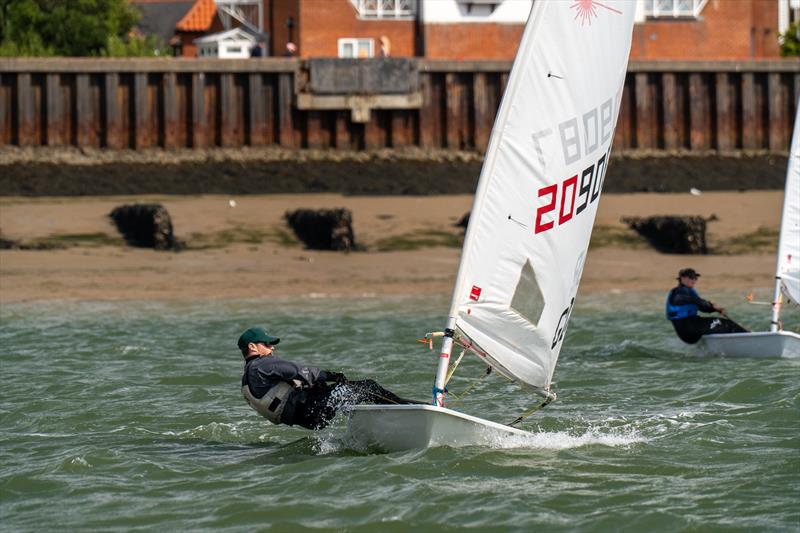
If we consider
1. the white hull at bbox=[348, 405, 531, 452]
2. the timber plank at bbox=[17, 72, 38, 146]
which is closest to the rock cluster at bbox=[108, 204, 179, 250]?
the timber plank at bbox=[17, 72, 38, 146]

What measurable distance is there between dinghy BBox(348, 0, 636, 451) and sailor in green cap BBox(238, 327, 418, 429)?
0.73ft

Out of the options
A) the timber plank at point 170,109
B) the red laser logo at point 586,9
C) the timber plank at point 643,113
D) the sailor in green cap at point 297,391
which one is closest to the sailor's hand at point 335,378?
the sailor in green cap at point 297,391

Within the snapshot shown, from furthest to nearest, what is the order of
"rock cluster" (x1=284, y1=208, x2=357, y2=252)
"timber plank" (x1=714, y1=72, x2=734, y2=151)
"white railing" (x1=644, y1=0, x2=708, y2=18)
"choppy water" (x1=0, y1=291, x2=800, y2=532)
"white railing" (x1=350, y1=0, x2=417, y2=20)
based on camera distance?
"white railing" (x1=644, y1=0, x2=708, y2=18)
"white railing" (x1=350, y1=0, x2=417, y2=20)
"timber plank" (x1=714, y1=72, x2=734, y2=151)
"rock cluster" (x1=284, y1=208, x2=357, y2=252)
"choppy water" (x1=0, y1=291, x2=800, y2=532)

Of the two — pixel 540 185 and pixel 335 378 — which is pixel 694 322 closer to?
pixel 540 185

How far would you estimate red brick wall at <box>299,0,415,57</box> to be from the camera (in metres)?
35.5

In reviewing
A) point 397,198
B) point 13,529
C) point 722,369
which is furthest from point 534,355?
point 397,198

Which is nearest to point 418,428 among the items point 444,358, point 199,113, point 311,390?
point 444,358

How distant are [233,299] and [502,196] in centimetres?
1068

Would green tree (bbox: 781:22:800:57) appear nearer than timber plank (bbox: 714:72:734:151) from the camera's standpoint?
No

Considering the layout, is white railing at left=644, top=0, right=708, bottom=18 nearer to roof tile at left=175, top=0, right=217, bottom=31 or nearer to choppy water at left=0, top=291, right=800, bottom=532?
choppy water at left=0, top=291, right=800, bottom=532

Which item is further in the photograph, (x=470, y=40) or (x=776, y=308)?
(x=470, y=40)

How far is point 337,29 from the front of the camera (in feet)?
117

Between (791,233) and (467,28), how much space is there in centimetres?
2045

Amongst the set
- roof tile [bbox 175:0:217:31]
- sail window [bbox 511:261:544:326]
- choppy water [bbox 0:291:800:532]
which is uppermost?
roof tile [bbox 175:0:217:31]
